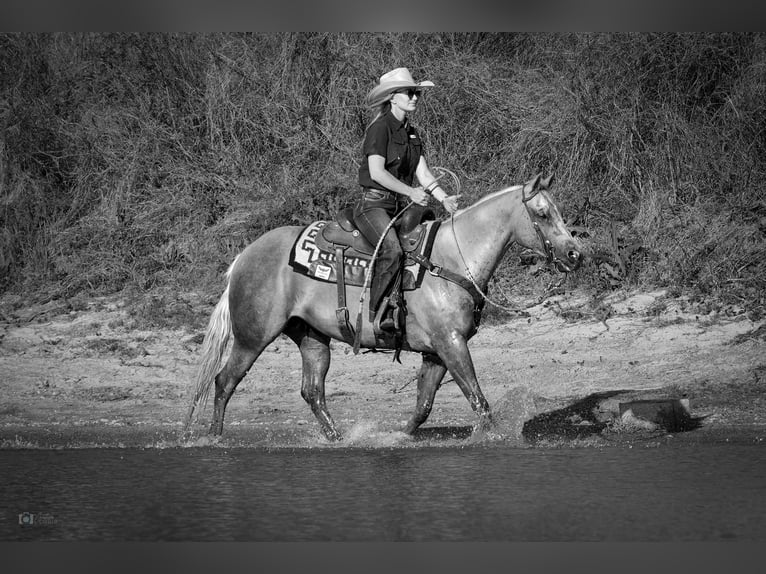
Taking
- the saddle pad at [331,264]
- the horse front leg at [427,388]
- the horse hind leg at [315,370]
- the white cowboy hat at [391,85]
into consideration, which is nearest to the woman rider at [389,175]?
the white cowboy hat at [391,85]

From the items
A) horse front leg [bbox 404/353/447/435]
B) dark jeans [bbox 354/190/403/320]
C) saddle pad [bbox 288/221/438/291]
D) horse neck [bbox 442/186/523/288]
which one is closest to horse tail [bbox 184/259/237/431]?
saddle pad [bbox 288/221/438/291]

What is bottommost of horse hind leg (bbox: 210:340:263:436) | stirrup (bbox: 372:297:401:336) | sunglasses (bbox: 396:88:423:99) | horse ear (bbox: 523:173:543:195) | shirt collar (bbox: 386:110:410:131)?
horse hind leg (bbox: 210:340:263:436)

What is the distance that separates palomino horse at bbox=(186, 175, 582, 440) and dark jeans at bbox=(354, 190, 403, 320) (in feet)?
0.70

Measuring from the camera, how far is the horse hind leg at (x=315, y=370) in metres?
9.20

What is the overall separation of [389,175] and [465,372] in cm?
152

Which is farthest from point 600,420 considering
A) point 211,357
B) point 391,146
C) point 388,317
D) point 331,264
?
point 211,357

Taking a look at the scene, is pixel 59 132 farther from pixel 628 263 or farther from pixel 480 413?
pixel 480 413

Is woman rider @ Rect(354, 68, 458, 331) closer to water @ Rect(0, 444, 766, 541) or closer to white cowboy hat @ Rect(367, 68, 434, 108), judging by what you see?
white cowboy hat @ Rect(367, 68, 434, 108)

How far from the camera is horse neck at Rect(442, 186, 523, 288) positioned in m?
8.80

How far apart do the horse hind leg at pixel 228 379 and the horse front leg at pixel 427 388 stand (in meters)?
1.30

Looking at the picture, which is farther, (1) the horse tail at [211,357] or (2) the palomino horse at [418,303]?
(1) the horse tail at [211,357]

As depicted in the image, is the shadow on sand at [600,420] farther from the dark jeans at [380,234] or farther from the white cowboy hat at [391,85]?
the white cowboy hat at [391,85]

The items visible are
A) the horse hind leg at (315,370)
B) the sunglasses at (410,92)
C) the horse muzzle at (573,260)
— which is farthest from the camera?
the horse hind leg at (315,370)

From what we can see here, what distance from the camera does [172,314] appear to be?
43.0 feet
